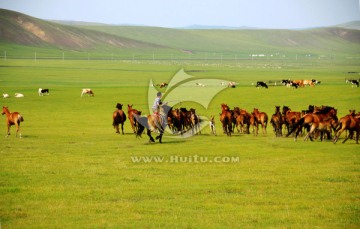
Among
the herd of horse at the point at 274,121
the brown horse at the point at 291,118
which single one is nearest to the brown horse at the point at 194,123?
the herd of horse at the point at 274,121

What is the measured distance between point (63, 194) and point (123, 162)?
15.5 ft

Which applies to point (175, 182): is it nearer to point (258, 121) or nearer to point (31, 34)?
point (258, 121)

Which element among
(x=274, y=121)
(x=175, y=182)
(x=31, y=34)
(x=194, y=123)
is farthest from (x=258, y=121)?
(x=31, y=34)

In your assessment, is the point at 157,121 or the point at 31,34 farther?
the point at 31,34

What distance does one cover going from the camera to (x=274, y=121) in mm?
25547

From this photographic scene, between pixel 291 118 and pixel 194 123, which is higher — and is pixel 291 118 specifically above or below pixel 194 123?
→ above

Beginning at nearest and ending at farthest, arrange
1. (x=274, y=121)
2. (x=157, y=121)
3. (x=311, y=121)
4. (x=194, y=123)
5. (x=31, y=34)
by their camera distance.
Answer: (x=157, y=121) → (x=311, y=121) → (x=274, y=121) → (x=194, y=123) → (x=31, y=34)

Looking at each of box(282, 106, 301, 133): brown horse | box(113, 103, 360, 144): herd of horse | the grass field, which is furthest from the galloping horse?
box(282, 106, 301, 133): brown horse

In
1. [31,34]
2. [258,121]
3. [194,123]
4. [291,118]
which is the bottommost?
[194,123]

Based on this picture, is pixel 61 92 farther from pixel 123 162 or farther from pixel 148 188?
pixel 148 188

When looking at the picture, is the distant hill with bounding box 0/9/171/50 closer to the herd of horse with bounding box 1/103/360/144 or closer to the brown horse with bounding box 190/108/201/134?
the brown horse with bounding box 190/108/201/134

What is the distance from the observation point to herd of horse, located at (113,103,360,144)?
→ 22.6 meters

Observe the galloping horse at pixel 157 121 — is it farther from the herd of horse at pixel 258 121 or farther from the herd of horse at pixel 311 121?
the herd of horse at pixel 311 121

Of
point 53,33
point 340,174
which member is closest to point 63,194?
point 340,174
